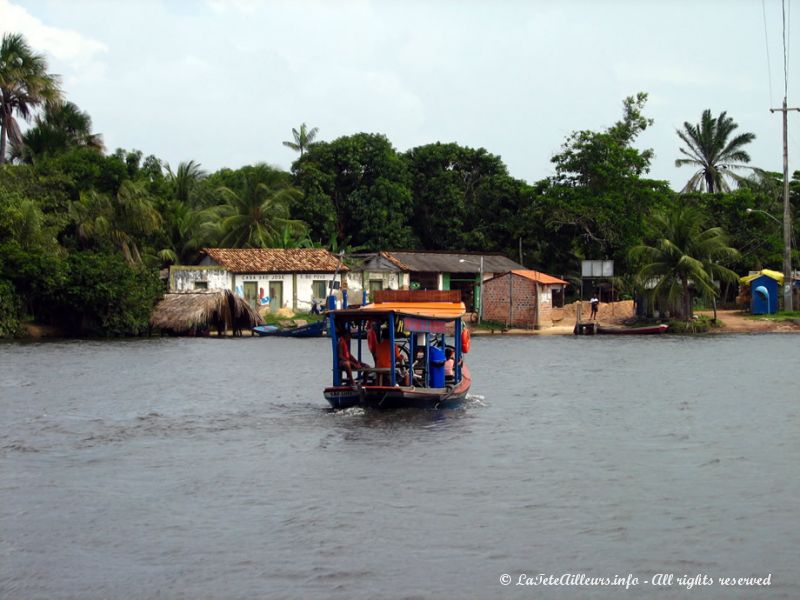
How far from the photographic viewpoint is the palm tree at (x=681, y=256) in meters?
42.3

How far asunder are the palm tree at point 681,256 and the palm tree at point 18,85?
2585 cm

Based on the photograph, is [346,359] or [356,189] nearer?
[346,359]

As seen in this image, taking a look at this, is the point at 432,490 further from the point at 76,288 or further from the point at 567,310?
the point at 567,310

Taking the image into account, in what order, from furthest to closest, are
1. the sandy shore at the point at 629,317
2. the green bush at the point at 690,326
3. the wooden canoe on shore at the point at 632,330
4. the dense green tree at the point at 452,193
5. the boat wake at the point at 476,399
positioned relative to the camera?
1. the dense green tree at the point at 452,193
2. the sandy shore at the point at 629,317
3. the green bush at the point at 690,326
4. the wooden canoe on shore at the point at 632,330
5. the boat wake at the point at 476,399

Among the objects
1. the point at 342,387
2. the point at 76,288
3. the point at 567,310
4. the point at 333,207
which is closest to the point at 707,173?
the point at 567,310

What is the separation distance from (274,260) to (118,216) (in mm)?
6551

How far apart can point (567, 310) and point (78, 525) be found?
129ft

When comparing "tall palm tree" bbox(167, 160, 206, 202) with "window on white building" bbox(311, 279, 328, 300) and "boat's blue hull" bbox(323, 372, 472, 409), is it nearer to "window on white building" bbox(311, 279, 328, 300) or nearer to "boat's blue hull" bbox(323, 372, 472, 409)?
"window on white building" bbox(311, 279, 328, 300)

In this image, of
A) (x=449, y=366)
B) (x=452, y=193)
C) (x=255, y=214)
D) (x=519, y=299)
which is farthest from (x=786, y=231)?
(x=449, y=366)

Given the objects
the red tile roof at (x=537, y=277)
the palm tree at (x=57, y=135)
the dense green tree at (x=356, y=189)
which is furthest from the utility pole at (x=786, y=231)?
the palm tree at (x=57, y=135)

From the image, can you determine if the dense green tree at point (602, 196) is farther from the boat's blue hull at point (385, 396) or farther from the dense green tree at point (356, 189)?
the boat's blue hull at point (385, 396)

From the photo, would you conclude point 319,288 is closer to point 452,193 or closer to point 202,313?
point 202,313

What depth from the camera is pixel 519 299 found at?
45250 millimetres

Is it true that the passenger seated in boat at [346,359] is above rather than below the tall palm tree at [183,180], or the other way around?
below
